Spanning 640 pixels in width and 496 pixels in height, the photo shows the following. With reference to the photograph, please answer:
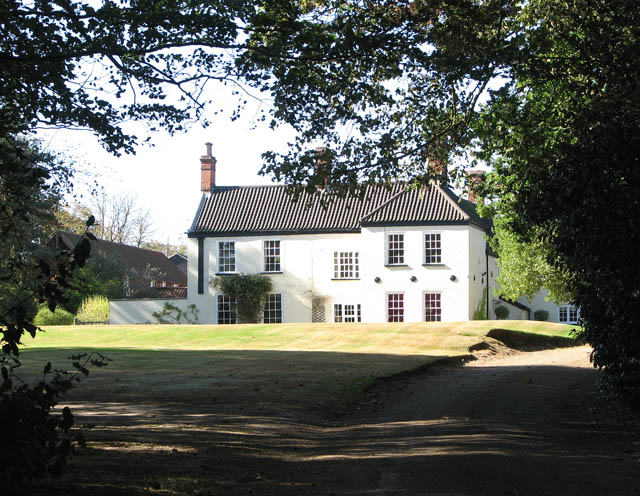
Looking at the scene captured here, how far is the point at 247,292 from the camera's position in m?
40.2

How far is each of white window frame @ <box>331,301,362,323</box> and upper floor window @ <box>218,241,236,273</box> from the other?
6252 mm

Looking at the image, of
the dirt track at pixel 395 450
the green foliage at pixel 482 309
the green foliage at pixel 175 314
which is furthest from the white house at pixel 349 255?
the dirt track at pixel 395 450

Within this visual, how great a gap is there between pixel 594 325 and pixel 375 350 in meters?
14.0

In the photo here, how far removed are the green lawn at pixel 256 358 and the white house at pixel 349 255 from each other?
19.9 ft

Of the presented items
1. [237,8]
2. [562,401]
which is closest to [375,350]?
[562,401]

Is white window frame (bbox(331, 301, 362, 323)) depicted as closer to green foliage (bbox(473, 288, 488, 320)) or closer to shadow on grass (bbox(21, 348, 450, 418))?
green foliage (bbox(473, 288, 488, 320))

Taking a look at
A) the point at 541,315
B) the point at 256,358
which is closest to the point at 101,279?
the point at 541,315

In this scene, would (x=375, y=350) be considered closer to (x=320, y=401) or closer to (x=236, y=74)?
(x=320, y=401)

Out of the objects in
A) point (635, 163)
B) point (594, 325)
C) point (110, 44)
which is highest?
point (110, 44)

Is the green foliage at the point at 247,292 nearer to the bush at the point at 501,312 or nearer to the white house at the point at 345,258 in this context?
the white house at the point at 345,258

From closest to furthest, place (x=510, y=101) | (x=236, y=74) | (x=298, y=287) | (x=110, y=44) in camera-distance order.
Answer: (x=110, y=44) → (x=236, y=74) → (x=510, y=101) → (x=298, y=287)

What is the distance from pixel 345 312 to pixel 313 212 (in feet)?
20.0

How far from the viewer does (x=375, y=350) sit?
25156mm

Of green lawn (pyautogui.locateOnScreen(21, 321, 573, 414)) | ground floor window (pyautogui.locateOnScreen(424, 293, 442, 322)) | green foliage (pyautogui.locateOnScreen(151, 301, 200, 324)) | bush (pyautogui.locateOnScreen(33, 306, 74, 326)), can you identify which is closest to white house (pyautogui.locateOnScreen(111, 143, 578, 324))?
ground floor window (pyautogui.locateOnScreen(424, 293, 442, 322))
